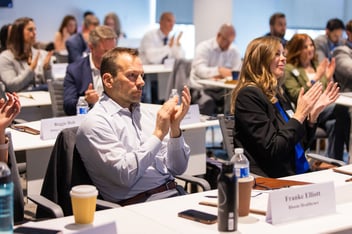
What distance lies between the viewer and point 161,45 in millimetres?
9141

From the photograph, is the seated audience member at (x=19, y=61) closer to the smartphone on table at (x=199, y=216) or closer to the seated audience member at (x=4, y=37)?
the seated audience member at (x=4, y=37)

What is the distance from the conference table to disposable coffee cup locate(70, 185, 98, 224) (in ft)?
0.09

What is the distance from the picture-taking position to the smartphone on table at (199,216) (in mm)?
2315

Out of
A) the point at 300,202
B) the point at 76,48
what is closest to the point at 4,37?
the point at 76,48

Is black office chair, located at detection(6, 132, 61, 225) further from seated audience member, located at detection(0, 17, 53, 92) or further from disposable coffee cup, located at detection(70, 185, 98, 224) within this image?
seated audience member, located at detection(0, 17, 53, 92)

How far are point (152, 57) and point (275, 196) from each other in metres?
6.73

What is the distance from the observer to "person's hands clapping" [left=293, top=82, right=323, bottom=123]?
11.2 ft

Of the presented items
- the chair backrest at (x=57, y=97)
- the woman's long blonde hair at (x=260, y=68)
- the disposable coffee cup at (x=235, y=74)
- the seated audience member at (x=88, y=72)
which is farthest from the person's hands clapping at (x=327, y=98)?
the disposable coffee cup at (x=235, y=74)

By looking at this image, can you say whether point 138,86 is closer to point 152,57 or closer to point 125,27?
point 152,57

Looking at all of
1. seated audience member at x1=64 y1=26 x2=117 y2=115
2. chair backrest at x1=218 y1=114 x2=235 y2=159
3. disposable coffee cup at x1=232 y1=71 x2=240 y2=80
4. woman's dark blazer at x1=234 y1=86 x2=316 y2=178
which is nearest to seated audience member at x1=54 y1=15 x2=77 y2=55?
disposable coffee cup at x1=232 y1=71 x2=240 y2=80

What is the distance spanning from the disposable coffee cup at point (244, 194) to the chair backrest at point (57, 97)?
9.92ft

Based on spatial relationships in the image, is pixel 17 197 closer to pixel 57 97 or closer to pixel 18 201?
pixel 18 201

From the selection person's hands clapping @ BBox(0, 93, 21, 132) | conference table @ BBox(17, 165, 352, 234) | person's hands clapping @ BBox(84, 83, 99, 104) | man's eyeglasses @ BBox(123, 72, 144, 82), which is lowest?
conference table @ BBox(17, 165, 352, 234)

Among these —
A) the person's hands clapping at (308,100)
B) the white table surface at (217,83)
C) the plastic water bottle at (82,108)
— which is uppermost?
the person's hands clapping at (308,100)
